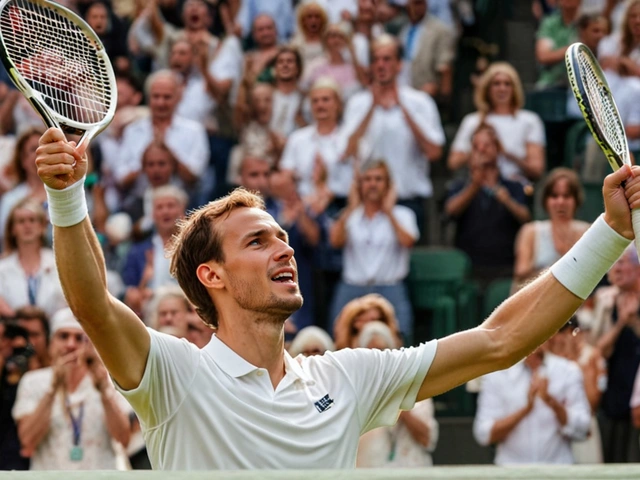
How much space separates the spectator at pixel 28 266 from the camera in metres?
8.49

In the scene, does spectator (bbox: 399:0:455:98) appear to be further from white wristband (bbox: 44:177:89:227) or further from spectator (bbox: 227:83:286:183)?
white wristband (bbox: 44:177:89:227)

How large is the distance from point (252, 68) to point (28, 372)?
377 centimetres

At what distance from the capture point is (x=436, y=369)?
→ 4285 mm

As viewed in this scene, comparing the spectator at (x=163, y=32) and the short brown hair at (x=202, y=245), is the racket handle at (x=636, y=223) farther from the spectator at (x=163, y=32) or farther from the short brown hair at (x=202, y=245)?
the spectator at (x=163, y=32)

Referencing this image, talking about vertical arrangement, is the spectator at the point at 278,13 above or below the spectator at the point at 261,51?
above

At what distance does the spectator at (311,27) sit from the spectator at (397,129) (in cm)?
100

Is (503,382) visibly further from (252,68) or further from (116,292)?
(252,68)

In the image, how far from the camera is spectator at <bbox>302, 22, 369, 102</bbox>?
402 inches

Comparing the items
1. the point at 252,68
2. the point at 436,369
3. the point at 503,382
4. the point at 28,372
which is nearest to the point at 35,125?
the point at 252,68

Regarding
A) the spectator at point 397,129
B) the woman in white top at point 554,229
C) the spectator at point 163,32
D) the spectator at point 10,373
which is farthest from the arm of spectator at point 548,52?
the spectator at point 10,373

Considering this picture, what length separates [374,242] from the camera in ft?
29.3

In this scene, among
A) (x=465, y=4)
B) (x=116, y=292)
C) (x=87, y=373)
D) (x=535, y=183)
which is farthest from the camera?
(x=465, y=4)

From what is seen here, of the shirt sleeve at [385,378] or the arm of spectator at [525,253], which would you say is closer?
the shirt sleeve at [385,378]

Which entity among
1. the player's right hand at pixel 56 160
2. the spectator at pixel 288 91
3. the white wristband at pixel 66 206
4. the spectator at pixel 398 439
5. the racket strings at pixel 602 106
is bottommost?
the spectator at pixel 398 439
